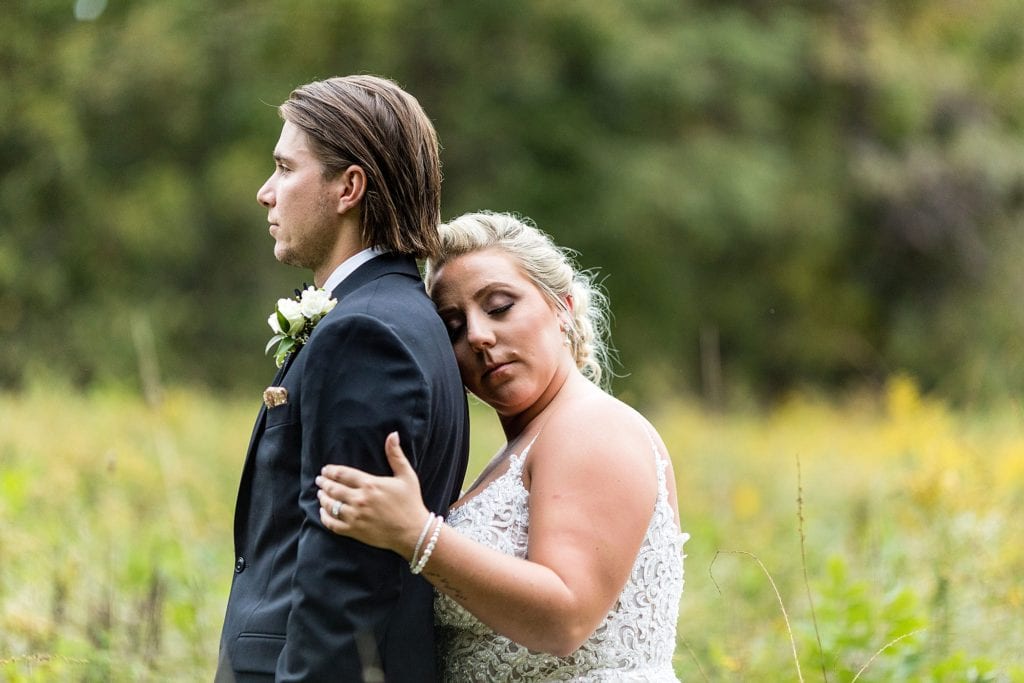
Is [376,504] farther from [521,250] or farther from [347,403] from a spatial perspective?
[521,250]

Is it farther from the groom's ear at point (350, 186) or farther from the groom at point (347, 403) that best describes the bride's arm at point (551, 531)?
the groom's ear at point (350, 186)

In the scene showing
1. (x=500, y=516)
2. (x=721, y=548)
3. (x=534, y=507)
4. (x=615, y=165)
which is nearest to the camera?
(x=534, y=507)

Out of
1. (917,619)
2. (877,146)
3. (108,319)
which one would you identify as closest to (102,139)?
(108,319)

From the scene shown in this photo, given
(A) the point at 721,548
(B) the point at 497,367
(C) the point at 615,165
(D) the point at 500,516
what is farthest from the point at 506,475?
(C) the point at 615,165

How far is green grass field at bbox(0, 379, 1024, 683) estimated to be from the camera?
4.23m

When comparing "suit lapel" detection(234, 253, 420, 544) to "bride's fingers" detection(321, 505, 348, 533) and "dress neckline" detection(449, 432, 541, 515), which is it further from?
"dress neckline" detection(449, 432, 541, 515)

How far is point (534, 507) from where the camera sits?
8.66 ft

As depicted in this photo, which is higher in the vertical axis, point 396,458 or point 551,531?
point 396,458

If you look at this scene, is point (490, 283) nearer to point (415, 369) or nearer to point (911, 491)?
point (415, 369)

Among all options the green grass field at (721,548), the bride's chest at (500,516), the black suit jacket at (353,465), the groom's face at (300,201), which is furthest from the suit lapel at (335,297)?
the green grass field at (721,548)

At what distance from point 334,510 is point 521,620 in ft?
1.48

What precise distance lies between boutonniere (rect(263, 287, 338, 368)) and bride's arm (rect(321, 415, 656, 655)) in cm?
42

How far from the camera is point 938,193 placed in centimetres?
2238

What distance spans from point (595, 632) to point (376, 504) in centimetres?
80
